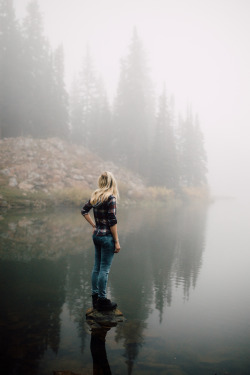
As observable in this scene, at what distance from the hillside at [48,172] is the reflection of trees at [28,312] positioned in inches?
552

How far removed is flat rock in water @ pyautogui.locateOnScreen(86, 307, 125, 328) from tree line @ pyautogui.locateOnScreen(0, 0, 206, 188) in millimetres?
34290

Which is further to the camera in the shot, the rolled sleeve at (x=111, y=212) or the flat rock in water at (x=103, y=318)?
the rolled sleeve at (x=111, y=212)

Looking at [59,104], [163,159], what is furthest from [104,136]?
[163,159]

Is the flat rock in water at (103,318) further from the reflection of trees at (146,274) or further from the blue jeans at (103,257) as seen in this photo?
the blue jeans at (103,257)

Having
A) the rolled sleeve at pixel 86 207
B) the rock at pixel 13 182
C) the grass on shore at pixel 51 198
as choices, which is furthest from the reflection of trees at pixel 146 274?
the rock at pixel 13 182

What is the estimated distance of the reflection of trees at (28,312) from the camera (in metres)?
3.35

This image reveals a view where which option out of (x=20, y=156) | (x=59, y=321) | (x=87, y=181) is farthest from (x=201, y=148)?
(x=59, y=321)

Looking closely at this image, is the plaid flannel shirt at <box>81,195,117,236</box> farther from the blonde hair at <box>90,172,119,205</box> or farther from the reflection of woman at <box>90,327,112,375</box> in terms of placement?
the reflection of woman at <box>90,327,112,375</box>

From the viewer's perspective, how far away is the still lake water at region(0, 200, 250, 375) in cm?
343

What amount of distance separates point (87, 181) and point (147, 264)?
21994 mm

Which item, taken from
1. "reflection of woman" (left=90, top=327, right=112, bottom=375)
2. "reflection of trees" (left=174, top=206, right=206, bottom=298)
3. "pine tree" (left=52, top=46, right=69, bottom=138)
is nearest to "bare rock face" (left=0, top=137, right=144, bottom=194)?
"pine tree" (left=52, top=46, right=69, bottom=138)

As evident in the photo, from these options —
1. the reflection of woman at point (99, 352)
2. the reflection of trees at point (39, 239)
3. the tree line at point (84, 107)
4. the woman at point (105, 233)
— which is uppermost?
the tree line at point (84, 107)

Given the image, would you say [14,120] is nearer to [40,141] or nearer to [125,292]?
[40,141]

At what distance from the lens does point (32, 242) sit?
397 inches
